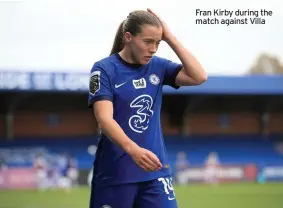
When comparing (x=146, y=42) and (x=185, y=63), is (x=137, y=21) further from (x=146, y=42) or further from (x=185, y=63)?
(x=185, y=63)

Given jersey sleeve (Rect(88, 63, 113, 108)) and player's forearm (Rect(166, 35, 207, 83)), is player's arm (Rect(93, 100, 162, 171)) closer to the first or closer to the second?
jersey sleeve (Rect(88, 63, 113, 108))

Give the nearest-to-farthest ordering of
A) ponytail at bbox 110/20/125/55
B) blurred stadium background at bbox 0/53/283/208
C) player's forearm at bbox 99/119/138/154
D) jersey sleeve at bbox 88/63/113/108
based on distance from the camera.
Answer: player's forearm at bbox 99/119/138/154 < jersey sleeve at bbox 88/63/113/108 < ponytail at bbox 110/20/125/55 < blurred stadium background at bbox 0/53/283/208

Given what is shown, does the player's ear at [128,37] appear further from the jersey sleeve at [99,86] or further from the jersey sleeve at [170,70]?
the jersey sleeve at [170,70]

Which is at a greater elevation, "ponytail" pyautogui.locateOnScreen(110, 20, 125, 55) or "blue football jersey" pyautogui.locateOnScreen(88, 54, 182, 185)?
"ponytail" pyautogui.locateOnScreen(110, 20, 125, 55)

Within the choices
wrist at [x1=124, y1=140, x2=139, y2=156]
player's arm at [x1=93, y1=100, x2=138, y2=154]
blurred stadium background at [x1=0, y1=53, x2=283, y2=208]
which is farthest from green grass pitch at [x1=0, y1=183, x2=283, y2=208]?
wrist at [x1=124, y1=140, x2=139, y2=156]

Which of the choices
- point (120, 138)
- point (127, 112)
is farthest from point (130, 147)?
point (127, 112)

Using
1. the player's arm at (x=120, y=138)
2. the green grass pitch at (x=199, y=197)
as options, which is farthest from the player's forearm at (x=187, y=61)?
the green grass pitch at (x=199, y=197)

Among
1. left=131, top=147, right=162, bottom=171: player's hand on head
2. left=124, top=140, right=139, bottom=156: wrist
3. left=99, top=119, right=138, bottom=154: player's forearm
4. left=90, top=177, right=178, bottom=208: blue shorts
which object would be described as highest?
left=99, top=119, right=138, bottom=154: player's forearm

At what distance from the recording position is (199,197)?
16.5 meters

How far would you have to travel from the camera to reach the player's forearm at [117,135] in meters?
3.23

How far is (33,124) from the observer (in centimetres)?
2566

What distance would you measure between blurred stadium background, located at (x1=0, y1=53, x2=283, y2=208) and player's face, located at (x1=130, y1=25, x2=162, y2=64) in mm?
13160

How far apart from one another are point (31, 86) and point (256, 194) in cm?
924

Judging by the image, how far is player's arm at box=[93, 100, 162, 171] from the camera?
10.3 feet
